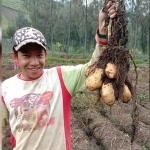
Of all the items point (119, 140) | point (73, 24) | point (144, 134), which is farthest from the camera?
point (73, 24)

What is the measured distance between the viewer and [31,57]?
1496 millimetres

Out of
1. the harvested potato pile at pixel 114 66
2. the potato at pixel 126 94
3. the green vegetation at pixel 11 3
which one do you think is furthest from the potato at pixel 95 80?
the green vegetation at pixel 11 3

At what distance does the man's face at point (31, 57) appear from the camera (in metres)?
1.49

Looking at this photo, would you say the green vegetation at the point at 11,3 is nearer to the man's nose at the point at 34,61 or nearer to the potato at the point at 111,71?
the man's nose at the point at 34,61

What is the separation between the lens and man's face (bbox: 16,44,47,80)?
1488 millimetres

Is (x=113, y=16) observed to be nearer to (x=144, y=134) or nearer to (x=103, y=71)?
(x=103, y=71)

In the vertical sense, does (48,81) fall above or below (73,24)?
below

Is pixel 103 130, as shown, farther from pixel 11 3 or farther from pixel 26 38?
pixel 11 3

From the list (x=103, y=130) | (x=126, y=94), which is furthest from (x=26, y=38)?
(x=103, y=130)

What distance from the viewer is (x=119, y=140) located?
3.92 m

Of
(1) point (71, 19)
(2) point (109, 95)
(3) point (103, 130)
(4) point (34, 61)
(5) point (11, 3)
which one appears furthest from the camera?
(1) point (71, 19)

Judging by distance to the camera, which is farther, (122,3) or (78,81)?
(78,81)

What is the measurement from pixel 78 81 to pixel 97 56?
19 cm

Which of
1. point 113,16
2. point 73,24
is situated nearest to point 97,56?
point 113,16
